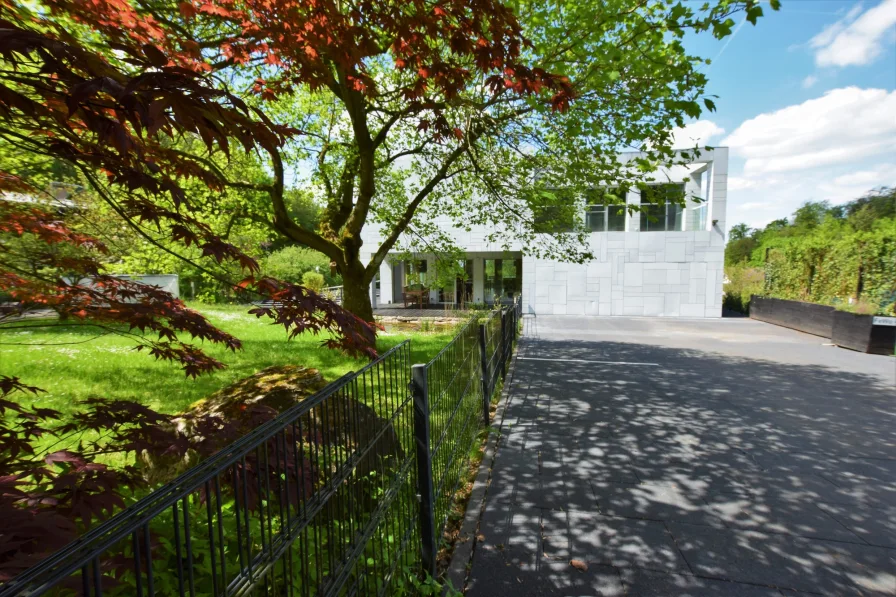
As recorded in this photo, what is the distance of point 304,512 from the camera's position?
1.40 metres

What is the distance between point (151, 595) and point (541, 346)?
10903 millimetres

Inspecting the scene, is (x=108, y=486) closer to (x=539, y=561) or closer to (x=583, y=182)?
(x=539, y=561)

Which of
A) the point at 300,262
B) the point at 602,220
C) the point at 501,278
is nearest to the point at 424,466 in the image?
the point at 602,220

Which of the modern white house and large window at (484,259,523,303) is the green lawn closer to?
the modern white house

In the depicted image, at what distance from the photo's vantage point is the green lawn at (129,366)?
6.02m

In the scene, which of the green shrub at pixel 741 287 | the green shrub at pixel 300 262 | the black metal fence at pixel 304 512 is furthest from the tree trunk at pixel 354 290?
the green shrub at pixel 300 262

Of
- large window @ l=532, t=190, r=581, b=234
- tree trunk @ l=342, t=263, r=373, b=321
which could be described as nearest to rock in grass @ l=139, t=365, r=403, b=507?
tree trunk @ l=342, t=263, r=373, b=321

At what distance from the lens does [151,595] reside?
0.85 metres

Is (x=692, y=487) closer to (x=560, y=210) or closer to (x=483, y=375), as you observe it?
(x=483, y=375)

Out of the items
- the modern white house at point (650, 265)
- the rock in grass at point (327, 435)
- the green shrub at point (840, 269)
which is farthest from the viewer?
the modern white house at point (650, 265)

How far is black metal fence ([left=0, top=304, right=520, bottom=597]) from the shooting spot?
2.98 ft

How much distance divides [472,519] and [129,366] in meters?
7.21

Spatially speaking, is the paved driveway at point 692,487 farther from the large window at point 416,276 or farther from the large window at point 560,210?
the large window at point 416,276

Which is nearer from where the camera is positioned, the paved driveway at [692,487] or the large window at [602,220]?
the paved driveway at [692,487]
